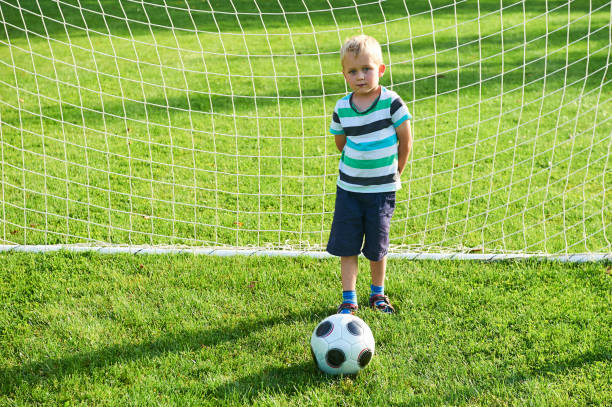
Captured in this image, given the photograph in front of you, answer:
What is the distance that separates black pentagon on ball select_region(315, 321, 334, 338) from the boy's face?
1.16 metres

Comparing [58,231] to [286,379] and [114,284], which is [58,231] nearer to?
[114,284]

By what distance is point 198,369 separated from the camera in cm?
296

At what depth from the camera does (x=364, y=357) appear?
112 inches

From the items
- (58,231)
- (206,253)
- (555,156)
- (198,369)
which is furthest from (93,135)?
(555,156)

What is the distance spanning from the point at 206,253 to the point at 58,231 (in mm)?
1191

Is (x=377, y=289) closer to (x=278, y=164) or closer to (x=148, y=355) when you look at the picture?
(x=148, y=355)

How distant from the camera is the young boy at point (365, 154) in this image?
9.63 ft

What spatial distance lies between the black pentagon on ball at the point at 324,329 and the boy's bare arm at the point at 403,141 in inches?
36.3

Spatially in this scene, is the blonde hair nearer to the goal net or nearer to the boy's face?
the boy's face

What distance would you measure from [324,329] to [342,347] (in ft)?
0.45

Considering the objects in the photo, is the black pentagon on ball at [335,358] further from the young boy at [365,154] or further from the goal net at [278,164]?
the goal net at [278,164]

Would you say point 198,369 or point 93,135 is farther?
point 93,135

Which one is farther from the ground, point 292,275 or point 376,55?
point 376,55

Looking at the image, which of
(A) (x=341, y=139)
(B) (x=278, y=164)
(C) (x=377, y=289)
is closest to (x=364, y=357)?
(C) (x=377, y=289)
